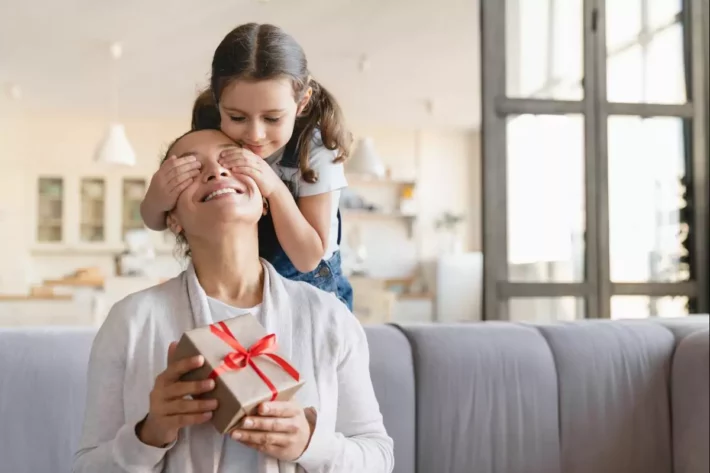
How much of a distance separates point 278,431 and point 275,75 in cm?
58

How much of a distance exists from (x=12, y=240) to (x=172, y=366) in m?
7.30

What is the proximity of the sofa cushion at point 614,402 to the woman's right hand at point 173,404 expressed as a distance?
1.00 metres

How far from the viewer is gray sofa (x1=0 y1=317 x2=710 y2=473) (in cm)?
157

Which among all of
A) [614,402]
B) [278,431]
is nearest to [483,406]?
[614,402]

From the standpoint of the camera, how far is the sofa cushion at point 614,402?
64.8 inches

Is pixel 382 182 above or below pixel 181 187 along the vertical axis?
above

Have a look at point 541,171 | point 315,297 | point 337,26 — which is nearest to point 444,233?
point 337,26

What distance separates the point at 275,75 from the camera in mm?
1198

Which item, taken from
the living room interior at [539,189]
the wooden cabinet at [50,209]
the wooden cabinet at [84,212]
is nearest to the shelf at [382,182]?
the wooden cabinet at [84,212]

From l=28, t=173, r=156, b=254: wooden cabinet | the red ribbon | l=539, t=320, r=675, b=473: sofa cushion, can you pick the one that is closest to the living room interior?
l=539, t=320, r=675, b=473: sofa cushion

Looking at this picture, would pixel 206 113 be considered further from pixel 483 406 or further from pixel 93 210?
pixel 93 210

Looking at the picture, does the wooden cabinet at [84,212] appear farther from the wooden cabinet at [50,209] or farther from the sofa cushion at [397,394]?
the sofa cushion at [397,394]

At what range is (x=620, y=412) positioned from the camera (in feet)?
5.47

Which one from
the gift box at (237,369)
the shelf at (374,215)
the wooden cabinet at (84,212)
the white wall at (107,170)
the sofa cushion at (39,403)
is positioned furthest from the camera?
the shelf at (374,215)
